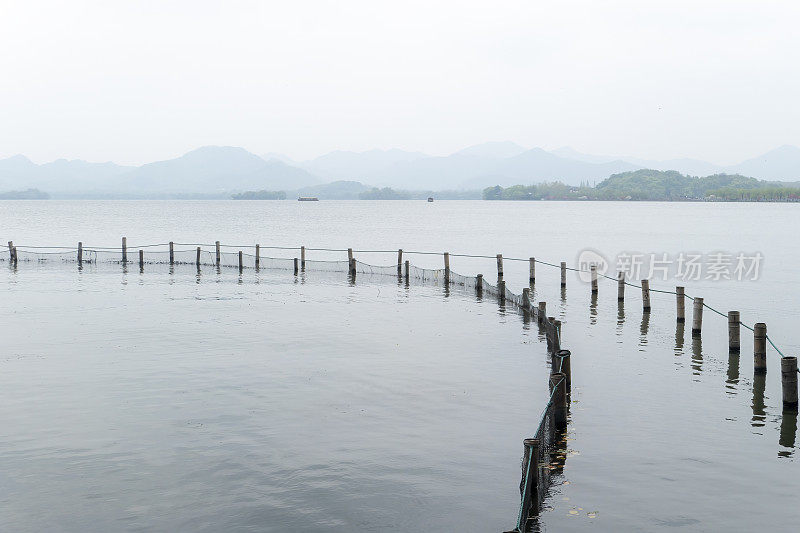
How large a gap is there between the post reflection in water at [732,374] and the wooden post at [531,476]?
37.5 feet

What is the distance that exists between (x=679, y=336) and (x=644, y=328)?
2.27 metres

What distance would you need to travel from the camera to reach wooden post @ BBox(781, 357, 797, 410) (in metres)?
18.8

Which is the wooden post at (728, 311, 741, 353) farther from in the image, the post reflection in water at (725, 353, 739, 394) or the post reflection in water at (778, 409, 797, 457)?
the post reflection in water at (778, 409, 797, 457)

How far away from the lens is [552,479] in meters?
15.0

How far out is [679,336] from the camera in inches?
1208

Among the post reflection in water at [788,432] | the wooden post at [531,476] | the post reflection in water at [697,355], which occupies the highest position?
the wooden post at [531,476]

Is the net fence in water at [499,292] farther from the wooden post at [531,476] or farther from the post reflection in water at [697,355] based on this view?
the post reflection in water at [697,355]

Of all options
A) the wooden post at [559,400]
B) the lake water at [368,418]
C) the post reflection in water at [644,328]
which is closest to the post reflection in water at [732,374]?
the lake water at [368,418]

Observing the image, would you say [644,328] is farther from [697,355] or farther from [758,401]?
[758,401]

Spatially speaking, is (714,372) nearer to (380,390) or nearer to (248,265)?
(380,390)

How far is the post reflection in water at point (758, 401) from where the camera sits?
A: 1908 cm

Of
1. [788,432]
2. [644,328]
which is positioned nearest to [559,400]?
[788,432]

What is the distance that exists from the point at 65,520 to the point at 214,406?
263 inches

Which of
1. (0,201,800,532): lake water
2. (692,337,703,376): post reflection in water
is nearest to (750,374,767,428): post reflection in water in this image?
(0,201,800,532): lake water
